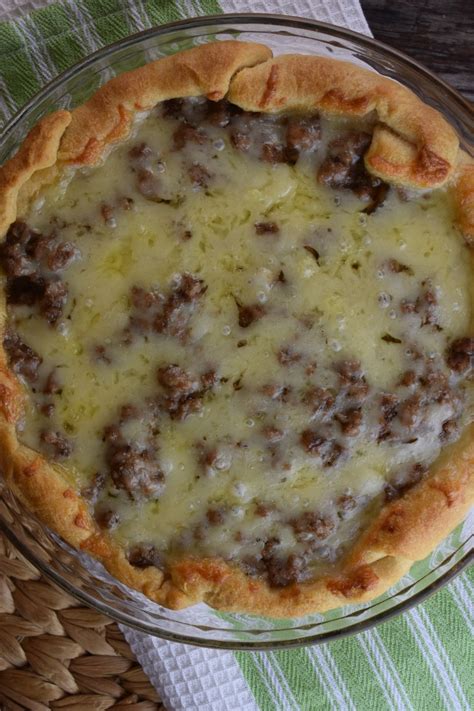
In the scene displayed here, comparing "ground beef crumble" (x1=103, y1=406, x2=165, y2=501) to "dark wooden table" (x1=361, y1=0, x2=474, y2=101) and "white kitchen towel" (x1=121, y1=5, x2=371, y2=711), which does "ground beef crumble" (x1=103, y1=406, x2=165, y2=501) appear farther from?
"dark wooden table" (x1=361, y1=0, x2=474, y2=101)

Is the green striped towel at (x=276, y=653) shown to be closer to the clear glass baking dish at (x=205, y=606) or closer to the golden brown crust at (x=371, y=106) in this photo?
the clear glass baking dish at (x=205, y=606)

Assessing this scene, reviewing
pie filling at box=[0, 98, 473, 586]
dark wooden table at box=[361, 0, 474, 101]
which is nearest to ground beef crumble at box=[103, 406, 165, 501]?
pie filling at box=[0, 98, 473, 586]

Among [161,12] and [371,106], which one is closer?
[371,106]

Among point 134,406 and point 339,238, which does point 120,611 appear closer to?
point 134,406

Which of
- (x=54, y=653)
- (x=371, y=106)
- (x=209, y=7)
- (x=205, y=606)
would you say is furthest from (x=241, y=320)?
(x=54, y=653)

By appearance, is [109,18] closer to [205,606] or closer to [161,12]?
[161,12]

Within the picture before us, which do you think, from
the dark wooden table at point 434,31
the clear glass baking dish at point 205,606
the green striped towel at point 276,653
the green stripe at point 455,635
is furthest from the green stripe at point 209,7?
the green stripe at point 455,635

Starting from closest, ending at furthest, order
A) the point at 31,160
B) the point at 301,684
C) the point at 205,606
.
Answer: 1. the point at 31,160
2. the point at 205,606
3. the point at 301,684

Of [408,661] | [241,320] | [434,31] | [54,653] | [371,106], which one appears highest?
[434,31]
